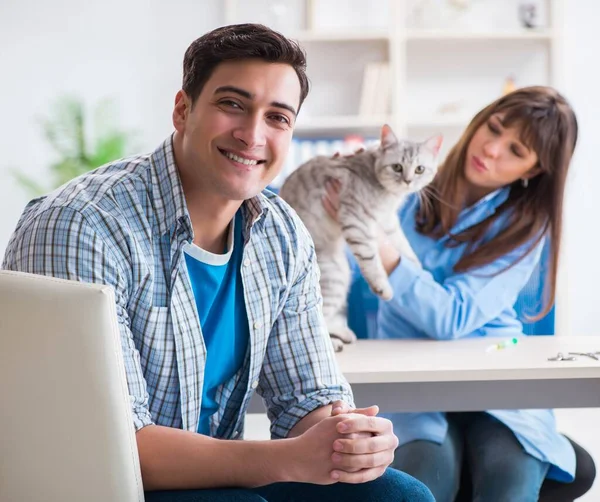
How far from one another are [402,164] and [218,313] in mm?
827

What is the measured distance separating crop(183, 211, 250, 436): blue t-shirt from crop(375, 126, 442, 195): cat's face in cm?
71

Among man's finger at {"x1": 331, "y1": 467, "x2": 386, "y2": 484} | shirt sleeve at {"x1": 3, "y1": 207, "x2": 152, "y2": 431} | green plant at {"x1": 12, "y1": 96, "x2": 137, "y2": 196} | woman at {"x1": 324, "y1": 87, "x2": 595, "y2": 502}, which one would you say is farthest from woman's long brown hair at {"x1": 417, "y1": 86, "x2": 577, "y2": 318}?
green plant at {"x1": 12, "y1": 96, "x2": 137, "y2": 196}

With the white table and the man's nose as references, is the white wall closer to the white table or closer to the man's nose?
the white table

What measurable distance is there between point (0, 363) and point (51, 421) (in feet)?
0.32

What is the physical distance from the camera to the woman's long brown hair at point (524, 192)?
6.81 ft

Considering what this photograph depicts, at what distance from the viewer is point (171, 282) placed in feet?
4.26

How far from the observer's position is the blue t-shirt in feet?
4.53

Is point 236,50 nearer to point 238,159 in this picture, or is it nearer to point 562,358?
point 238,159

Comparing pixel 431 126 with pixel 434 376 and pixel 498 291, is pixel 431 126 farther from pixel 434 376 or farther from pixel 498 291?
pixel 434 376

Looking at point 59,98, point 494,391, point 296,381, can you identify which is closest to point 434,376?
point 494,391

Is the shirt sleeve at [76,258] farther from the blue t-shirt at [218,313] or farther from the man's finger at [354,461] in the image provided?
the man's finger at [354,461]

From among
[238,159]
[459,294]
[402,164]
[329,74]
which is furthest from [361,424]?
[329,74]

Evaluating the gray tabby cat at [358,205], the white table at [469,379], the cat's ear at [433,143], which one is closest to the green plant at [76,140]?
the gray tabby cat at [358,205]

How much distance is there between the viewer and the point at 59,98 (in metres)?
4.41
